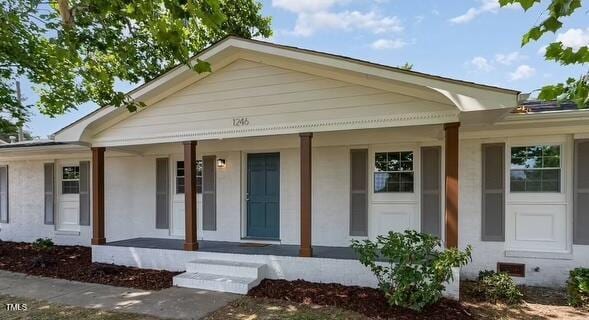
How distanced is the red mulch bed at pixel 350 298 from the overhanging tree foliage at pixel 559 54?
3.09 metres

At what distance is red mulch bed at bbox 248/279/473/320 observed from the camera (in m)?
4.74

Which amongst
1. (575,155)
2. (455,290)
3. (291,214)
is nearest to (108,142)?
(291,214)

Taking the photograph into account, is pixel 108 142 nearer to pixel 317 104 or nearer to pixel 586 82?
pixel 317 104

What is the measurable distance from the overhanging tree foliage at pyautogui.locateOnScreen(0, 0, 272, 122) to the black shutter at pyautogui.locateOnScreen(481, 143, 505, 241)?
5.04 m

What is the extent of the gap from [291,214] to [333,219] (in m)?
0.91

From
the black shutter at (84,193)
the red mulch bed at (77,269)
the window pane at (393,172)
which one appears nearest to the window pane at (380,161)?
the window pane at (393,172)

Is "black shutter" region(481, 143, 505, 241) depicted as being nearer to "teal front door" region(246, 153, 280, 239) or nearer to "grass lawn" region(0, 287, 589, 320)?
"grass lawn" region(0, 287, 589, 320)

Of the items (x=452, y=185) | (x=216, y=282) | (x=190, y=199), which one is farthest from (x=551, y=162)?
(x=190, y=199)

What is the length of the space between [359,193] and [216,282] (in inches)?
125

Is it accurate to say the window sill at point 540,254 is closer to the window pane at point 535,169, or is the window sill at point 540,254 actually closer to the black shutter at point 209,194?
the window pane at point 535,169

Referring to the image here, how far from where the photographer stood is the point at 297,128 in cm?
616

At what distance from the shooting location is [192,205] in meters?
7.00

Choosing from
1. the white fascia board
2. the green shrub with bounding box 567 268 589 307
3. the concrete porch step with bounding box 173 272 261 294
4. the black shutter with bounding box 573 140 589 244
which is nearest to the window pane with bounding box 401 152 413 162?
the white fascia board

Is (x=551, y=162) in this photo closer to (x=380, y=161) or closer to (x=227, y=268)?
(x=380, y=161)
